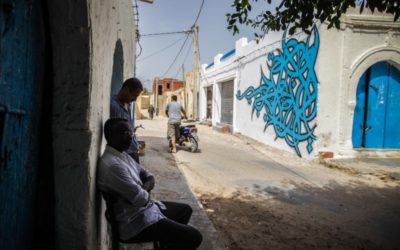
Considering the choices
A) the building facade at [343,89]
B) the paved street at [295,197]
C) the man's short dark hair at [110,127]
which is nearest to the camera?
the man's short dark hair at [110,127]

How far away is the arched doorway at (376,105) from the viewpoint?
838 centimetres

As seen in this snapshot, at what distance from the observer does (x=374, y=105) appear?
841 cm

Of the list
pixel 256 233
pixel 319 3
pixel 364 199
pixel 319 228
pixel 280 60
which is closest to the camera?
pixel 319 3

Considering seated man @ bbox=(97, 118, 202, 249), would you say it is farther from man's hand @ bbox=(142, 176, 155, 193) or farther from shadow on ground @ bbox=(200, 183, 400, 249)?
shadow on ground @ bbox=(200, 183, 400, 249)

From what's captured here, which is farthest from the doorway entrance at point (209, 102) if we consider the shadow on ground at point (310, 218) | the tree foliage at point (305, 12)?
the tree foliage at point (305, 12)

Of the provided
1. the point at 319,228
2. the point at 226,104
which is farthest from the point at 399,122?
the point at 226,104

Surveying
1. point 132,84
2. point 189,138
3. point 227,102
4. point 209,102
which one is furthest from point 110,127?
point 209,102

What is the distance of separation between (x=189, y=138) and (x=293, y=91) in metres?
3.31

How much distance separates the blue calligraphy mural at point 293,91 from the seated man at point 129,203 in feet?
22.1

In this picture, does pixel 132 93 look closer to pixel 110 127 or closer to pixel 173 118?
pixel 110 127

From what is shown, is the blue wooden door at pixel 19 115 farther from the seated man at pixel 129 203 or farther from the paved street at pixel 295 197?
the paved street at pixel 295 197

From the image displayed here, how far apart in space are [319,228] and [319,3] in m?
2.62

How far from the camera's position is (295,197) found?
5.11 meters

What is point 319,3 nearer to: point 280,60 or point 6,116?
point 6,116
